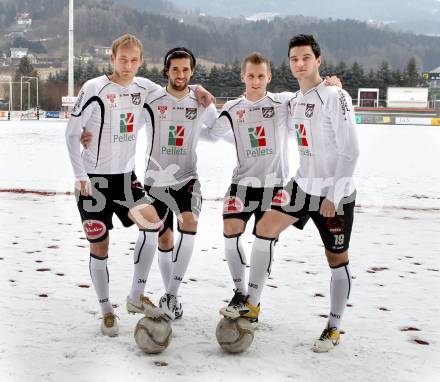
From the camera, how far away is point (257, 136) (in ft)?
15.7

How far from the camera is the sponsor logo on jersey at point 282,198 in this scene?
170 inches

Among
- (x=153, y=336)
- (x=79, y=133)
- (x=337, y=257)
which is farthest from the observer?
(x=79, y=133)

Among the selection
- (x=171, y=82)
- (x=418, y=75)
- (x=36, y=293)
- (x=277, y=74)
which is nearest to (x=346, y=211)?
(x=171, y=82)

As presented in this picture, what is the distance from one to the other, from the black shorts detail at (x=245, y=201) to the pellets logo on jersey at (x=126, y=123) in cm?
102

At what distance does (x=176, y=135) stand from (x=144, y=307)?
149 cm

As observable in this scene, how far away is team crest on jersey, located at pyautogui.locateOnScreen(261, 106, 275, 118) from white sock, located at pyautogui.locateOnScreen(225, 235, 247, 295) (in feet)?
3.52

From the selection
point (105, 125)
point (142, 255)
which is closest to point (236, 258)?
point (142, 255)

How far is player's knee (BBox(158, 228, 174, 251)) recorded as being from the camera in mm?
5027

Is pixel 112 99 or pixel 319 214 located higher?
pixel 112 99

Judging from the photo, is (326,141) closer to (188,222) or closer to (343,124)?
(343,124)

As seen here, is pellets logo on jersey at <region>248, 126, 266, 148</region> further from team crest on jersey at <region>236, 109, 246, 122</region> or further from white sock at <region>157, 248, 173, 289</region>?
white sock at <region>157, 248, 173, 289</region>

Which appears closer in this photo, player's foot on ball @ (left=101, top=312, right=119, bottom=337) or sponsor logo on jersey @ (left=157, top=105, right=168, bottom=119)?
player's foot on ball @ (left=101, top=312, right=119, bottom=337)

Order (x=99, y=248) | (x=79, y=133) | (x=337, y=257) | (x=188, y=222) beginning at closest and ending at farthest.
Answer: (x=337, y=257)
(x=79, y=133)
(x=99, y=248)
(x=188, y=222)

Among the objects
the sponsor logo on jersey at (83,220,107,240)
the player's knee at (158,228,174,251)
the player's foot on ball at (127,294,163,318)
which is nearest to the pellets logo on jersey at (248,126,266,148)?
the player's knee at (158,228,174,251)
